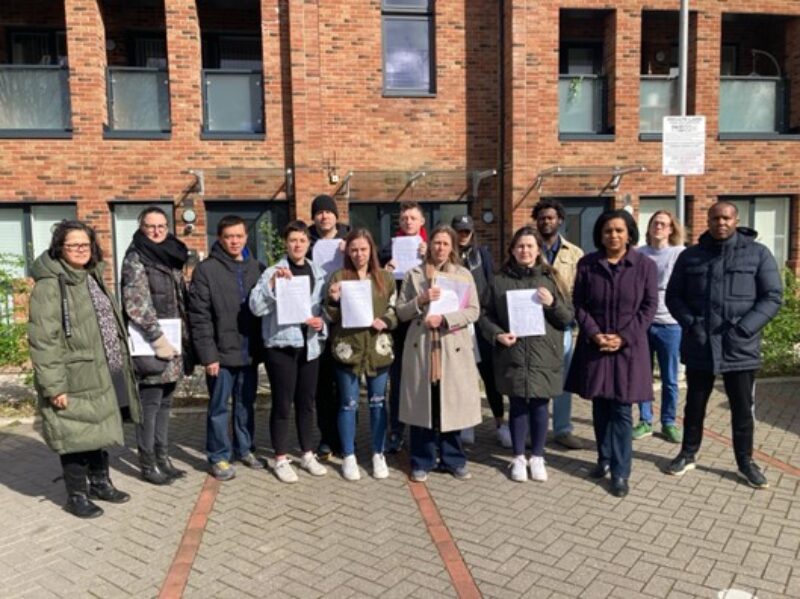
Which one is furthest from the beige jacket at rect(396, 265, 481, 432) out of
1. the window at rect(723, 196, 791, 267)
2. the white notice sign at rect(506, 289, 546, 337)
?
the window at rect(723, 196, 791, 267)

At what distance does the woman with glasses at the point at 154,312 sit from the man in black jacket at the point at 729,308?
370 cm

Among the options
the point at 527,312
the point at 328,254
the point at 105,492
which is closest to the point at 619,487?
the point at 527,312

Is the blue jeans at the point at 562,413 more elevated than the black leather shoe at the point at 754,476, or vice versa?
the blue jeans at the point at 562,413

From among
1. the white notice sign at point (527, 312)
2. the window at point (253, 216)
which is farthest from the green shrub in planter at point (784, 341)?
the window at point (253, 216)

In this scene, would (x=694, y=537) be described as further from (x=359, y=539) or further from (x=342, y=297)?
(x=342, y=297)

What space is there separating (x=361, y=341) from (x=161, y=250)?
159 centimetres

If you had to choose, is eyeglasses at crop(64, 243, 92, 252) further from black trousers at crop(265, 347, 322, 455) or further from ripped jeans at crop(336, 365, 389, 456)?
ripped jeans at crop(336, 365, 389, 456)

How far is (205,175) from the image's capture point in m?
10.4

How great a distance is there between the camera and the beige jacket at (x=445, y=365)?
4512 mm

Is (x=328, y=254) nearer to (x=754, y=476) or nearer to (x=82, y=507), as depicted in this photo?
(x=82, y=507)

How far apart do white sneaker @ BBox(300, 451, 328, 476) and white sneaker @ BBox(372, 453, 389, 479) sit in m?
0.39

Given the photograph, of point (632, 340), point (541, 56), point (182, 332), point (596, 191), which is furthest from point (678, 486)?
point (541, 56)

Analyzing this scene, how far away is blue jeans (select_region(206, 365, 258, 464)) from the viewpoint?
471 cm

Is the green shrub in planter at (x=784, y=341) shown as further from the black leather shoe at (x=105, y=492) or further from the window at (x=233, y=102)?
the window at (x=233, y=102)
